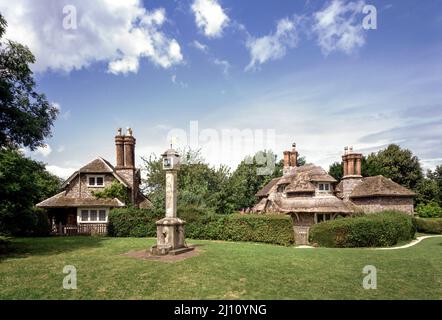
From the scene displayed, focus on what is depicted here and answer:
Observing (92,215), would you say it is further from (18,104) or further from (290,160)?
(290,160)

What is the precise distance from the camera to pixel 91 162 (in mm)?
27250

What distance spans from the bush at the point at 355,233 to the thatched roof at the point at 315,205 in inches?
203

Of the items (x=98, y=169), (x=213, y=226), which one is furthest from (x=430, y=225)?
(x=98, y=169)

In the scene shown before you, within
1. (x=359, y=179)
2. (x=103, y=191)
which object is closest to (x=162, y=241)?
(x=103, y=191)

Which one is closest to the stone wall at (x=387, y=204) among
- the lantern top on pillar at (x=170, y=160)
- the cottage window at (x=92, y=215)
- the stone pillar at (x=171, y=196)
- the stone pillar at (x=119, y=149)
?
the stone pillar at (x=171, y=196)

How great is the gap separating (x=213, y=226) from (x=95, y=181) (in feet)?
41.4

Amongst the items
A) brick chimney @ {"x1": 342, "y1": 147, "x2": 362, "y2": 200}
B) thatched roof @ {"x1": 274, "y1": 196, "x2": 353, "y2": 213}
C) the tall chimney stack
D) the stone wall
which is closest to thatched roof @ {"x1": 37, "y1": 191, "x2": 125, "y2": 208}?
the tall chimney stack

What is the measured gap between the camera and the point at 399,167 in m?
47.2

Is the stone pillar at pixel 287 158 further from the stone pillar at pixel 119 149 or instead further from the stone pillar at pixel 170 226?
the stone pillar at pixel 170 226

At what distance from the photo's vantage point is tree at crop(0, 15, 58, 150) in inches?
587

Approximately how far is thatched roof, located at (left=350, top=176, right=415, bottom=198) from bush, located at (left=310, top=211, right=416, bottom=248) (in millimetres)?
9076

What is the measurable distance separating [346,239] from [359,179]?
15.0 meters

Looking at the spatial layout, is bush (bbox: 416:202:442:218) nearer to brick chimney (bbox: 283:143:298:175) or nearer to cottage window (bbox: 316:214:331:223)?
brick chimney (bbox: 283:143:298:175)
